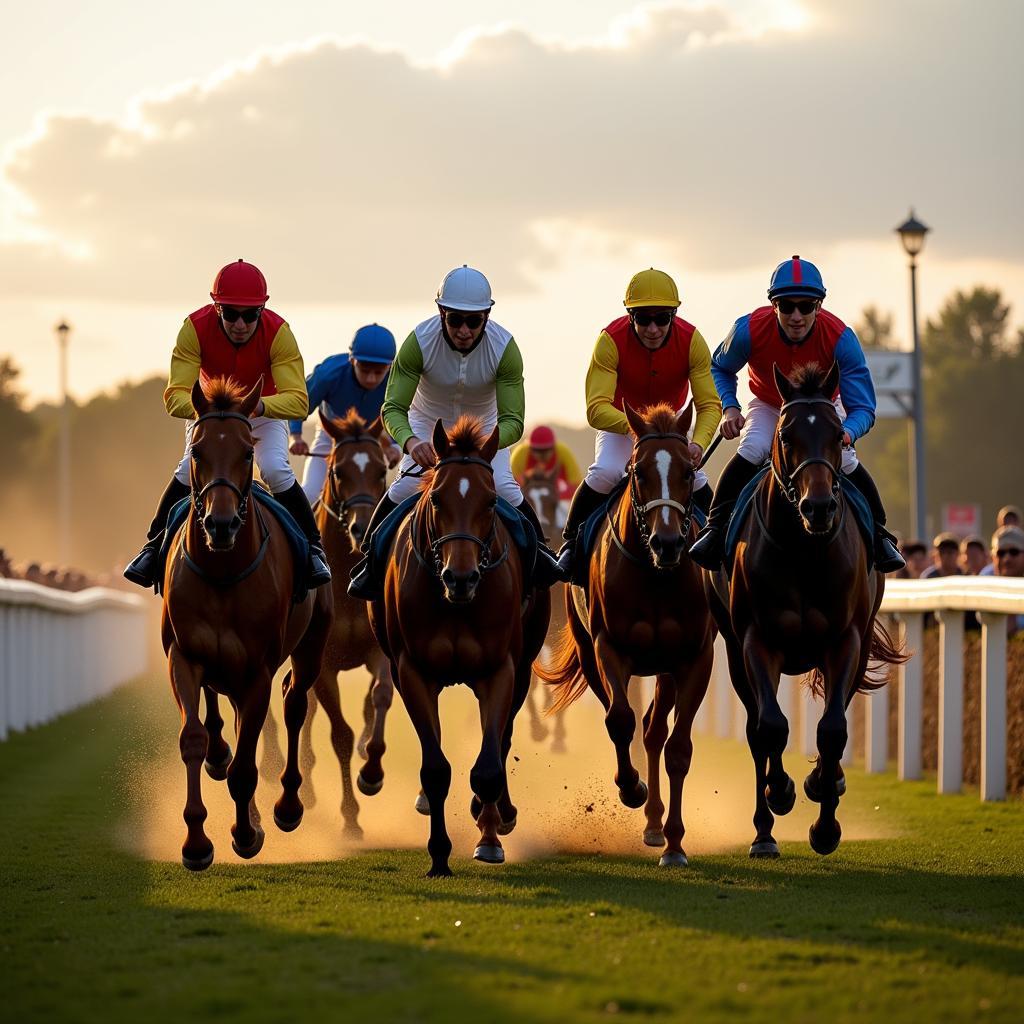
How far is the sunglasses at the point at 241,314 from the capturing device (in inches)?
377

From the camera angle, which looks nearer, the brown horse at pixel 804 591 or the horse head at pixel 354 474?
the brown horse at pixel 804 591

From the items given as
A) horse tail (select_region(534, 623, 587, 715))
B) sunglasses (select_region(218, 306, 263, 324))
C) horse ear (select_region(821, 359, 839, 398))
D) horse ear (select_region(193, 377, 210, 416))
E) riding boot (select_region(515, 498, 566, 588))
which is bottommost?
horse tail (select_region(534, 623, 587, 715))

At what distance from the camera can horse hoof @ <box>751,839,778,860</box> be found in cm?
919

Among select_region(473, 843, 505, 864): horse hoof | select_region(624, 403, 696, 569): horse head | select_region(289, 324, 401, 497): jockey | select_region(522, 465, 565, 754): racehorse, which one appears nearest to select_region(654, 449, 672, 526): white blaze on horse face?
select_region(624, 403, 696, 569): horse head

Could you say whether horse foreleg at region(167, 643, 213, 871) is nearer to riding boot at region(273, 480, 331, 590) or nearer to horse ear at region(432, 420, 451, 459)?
riding boot at region(273, 480, 331, 590)

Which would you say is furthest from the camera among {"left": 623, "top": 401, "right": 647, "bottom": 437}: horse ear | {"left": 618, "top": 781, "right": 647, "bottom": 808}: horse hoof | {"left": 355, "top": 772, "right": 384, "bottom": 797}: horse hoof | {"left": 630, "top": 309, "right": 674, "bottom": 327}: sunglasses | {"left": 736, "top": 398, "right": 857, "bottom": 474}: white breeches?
{"left": 355, "top": 772, "right": 384, "bottom": 797}: horse hoof

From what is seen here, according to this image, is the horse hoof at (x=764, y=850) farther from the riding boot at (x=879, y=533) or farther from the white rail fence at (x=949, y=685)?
the white rail fence at (x=949, y=685)

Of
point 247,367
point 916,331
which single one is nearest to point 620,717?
point 247,367

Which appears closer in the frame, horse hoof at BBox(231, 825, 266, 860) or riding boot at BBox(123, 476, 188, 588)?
horse hoof at BBox(231, 825, 266, 860)

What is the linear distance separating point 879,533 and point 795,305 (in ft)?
3.74

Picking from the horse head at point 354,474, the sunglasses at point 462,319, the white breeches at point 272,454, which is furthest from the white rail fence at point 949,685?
the white breeches at point 272,454

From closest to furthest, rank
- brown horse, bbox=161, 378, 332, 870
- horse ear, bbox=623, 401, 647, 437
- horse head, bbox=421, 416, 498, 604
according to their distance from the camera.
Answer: horse head, bbox=421, 416, 498, 604 → brown horse, bbox=161, 378, 332, 870 → horse ear, bbox=623, 401, 647, 437

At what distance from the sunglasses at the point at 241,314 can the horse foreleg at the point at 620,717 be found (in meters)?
2.26

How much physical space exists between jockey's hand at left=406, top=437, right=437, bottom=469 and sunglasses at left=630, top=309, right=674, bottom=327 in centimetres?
156
